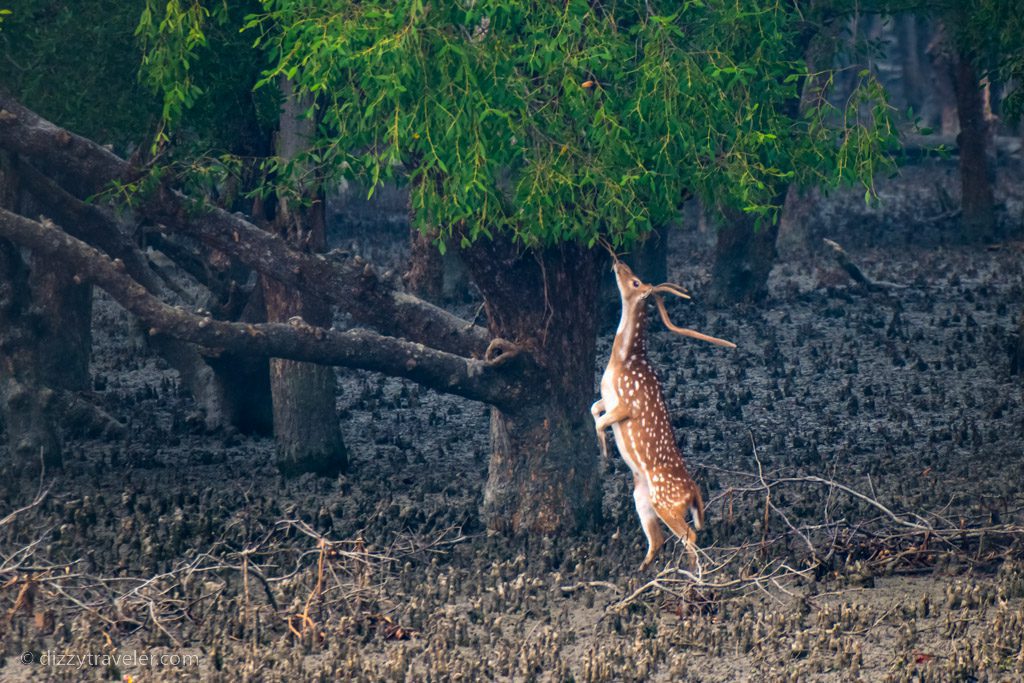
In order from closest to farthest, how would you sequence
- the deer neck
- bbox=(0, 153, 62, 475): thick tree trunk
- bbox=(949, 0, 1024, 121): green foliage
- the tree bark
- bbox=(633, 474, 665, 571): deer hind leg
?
bbox=(633, 474, 665, 571): deer hind leg, the deer neck, bbox=(949, 0, 1024, 121): green foliage, the tree bark, bbox=(0, 153, 62, 475): thick tree trunk

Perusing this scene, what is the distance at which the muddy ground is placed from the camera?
9.16m

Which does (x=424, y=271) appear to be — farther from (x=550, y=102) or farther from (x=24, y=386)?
(x=550, y=102)

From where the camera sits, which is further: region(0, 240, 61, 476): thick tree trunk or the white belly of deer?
region(0, 240, 61, 476): thick tree trunk

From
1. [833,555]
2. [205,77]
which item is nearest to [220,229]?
[205,77]

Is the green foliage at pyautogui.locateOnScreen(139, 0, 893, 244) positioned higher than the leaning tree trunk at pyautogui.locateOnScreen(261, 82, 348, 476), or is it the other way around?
the green foliage at pyautogui.locateOnScreen(139, 0, 893, 244)

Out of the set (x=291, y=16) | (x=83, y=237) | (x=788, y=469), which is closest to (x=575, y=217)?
(x=291, y=16)

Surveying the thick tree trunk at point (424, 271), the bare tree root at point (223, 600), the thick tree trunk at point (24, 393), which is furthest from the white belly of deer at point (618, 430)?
the thick tree trunk at point (424, 271)

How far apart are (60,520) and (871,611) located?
647 centimetres

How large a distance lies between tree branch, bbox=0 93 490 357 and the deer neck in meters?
2.13

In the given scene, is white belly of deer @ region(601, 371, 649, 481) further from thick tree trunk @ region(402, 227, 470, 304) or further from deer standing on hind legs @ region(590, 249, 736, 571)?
thick tree trunk @ region(402, 227, 470, 304)

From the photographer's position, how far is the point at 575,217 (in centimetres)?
1100

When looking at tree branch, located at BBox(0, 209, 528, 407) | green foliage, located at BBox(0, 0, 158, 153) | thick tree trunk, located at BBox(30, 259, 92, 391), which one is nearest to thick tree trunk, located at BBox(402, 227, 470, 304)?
thick tree trunk, located at BBox(30, 259, 92, 391)

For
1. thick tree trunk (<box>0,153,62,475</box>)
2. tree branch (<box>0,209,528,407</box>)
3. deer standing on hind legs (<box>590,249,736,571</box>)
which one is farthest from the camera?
thick tree trunk (<box>0,153,62,475</box>)

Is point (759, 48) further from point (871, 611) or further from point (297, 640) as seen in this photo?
point (297, 640)
